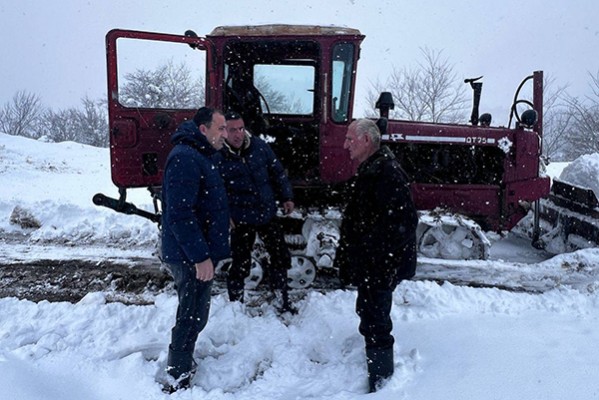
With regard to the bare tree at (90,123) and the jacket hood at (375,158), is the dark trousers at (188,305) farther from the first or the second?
the bare tree at (90,123)

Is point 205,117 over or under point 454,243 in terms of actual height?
over

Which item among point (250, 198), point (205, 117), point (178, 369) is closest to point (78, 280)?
point (250, 198)

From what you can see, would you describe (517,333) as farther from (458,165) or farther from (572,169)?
(572,169)

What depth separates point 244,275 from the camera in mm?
4434

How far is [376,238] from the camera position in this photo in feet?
9.45

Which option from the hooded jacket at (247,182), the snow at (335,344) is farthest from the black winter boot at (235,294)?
the hooded jacket at (247,182)

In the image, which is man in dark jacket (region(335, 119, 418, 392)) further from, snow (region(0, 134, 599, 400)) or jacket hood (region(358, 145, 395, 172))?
snow (region(0, 134, 599, 400))

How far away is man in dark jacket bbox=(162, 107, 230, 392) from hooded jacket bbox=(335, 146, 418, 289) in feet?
2.85

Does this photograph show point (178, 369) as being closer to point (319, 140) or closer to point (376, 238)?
point (376, 238)

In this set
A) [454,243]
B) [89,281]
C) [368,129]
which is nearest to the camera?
[368,129]

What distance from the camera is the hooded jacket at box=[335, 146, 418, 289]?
2.86 metres

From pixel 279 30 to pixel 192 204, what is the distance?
2662mm

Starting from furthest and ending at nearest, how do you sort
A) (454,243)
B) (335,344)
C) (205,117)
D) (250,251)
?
(454,243)
(250,251)
(335,344)
(205,117)

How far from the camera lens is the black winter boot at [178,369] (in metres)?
3.10
